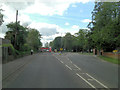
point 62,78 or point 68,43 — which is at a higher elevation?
point 68,43

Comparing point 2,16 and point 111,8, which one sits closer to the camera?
point 2,16

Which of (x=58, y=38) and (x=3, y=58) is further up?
(x=58, y=38)

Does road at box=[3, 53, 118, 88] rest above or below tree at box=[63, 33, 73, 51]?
below

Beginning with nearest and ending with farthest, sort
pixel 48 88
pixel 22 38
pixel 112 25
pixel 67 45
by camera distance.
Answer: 1. pixel 48 88
2. pixel 112 25
3. pixel 22 38
4. pixel 67 45

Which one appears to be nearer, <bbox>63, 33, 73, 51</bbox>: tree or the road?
the road

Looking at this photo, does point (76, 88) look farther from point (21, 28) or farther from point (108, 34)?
point (21, 28)

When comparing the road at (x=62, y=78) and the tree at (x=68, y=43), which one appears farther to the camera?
the tree at (x=68, y=43)

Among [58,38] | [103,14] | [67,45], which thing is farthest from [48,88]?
[58,38]

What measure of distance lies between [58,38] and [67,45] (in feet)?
81.7

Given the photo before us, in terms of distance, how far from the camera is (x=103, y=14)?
19.2 metres

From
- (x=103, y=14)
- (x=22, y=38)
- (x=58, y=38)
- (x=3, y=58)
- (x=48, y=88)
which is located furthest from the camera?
(x=58, y=38)

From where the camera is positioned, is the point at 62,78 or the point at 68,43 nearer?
the point at 62,78

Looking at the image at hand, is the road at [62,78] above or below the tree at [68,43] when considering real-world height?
below

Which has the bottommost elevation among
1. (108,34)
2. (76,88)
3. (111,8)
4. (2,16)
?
(76,88)
